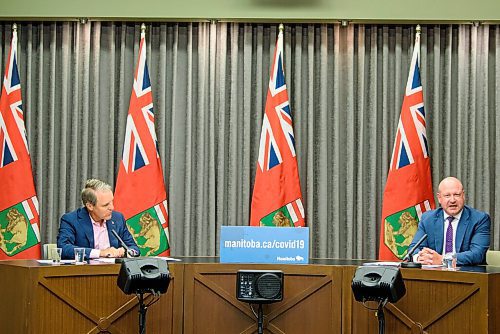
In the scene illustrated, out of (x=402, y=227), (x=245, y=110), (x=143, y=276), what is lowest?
(x=143, y=276)

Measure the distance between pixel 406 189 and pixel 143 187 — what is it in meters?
2.43

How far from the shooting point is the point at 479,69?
26.5 ft

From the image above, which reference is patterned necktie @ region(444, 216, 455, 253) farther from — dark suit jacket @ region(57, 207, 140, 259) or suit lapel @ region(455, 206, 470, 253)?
dark suit jacket @ region(57, 207, 140, 259)

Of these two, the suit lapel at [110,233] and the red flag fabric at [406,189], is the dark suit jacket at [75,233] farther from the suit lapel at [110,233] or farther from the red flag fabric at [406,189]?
the red flag fabric at [406,189]

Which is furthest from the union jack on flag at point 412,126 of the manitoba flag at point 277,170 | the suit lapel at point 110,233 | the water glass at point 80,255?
the water glass at point 80,255

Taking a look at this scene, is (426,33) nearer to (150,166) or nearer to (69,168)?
(150,166)

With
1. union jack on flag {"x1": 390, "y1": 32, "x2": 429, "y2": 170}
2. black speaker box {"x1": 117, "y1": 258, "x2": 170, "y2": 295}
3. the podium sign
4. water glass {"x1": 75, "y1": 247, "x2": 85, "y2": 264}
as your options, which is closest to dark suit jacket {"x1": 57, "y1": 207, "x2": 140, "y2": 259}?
water glass {"x1": 75, "y1": 247, "x2": 85, "y2": 264}

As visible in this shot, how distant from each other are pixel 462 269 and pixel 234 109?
3.44 meters

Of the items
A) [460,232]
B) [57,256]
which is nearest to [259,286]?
[57,256]

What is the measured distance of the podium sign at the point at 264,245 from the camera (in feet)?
18.8

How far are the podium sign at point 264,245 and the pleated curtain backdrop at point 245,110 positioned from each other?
2.35 m

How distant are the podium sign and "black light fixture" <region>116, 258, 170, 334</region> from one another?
580 millimetres

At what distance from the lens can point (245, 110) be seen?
817 cm

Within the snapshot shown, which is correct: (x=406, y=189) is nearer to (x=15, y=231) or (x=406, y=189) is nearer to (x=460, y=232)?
(x=460, y=232)
